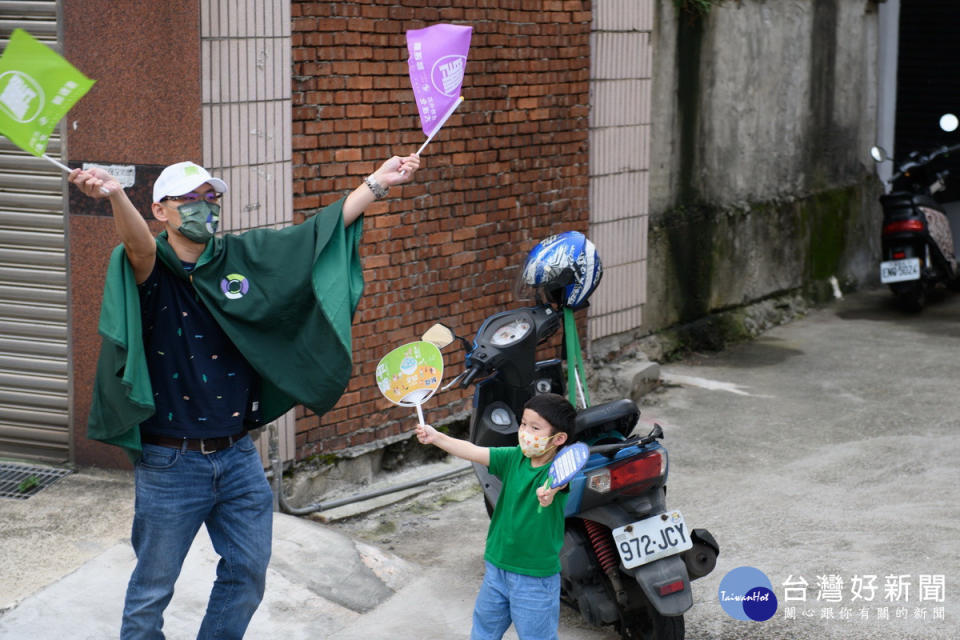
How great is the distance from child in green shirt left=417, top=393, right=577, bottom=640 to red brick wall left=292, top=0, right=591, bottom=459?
2575mm

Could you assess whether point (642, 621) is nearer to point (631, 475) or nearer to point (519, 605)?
point (631, 475)

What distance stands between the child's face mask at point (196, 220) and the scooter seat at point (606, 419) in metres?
1.72

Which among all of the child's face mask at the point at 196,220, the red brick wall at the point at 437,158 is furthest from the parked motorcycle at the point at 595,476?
the red brick wall at the point at 437,158

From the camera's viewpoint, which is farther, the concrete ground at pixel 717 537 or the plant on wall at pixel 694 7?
the plant on wall at pixel 694 7

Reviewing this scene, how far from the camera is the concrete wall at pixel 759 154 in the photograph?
9.70 meters

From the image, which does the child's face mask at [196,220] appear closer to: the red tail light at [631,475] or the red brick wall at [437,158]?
the red tail light at [631,475]

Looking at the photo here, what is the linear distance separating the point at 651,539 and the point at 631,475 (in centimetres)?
25

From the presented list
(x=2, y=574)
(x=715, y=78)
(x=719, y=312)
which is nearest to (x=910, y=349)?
(x=719, y=312)

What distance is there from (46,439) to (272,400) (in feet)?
8.67

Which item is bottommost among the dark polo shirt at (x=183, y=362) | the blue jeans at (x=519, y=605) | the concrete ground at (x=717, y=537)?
the concrete ground at (x=717, y=537)

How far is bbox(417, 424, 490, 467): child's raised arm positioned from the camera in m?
4.02

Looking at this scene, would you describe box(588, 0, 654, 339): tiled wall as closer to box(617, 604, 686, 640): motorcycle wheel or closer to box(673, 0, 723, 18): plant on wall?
box(673, 0, 723, 18): plant on wall

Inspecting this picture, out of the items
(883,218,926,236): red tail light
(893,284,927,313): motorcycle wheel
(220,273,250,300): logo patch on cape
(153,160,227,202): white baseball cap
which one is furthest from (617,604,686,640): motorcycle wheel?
(893,284,927,313): motorcycle wheel

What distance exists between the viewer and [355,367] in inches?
271
